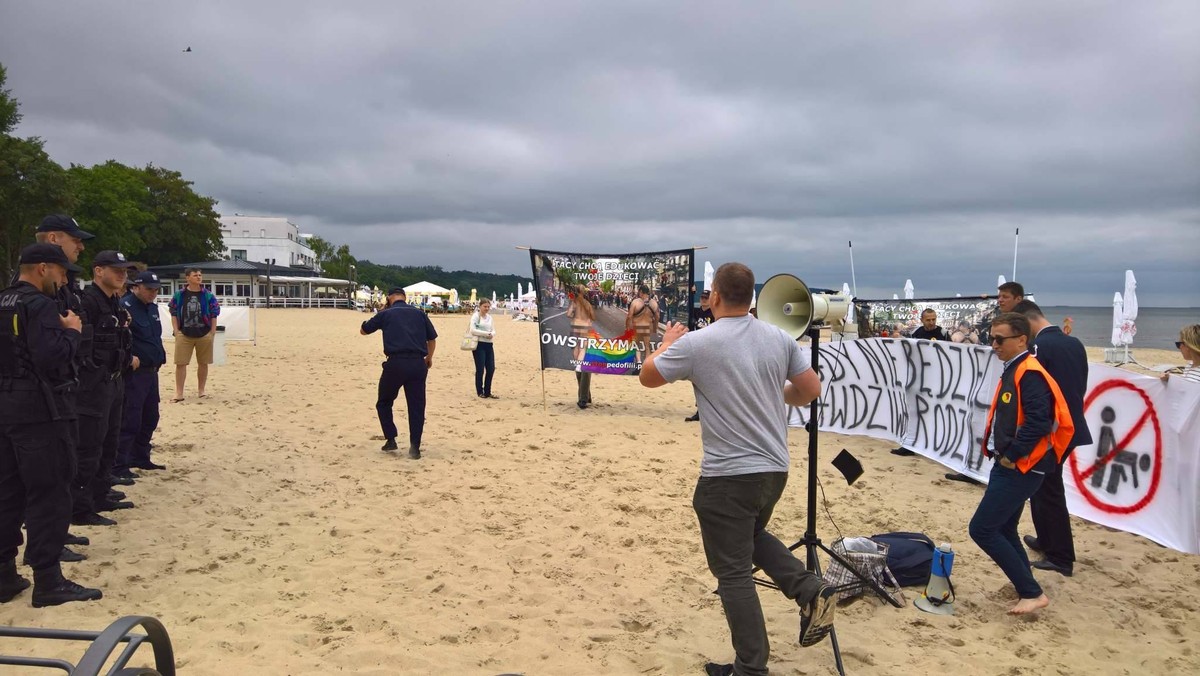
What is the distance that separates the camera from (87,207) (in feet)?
146

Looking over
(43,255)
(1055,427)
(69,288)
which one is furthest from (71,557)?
(1055,427)

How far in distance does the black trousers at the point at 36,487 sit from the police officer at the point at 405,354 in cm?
351

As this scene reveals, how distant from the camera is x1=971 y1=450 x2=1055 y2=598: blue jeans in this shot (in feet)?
13.1

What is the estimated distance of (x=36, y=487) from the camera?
3977 millimetres

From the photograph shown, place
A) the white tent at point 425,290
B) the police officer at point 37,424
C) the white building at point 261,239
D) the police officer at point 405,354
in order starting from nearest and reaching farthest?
the police officer at point 37,424, the police officer at point 405,354, the white tent at point 425,290, the white building at point 261,239

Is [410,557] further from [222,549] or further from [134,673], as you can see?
[134,673]

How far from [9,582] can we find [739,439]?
14.1ft

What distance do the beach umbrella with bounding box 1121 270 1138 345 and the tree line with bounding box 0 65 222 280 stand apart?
42.6m

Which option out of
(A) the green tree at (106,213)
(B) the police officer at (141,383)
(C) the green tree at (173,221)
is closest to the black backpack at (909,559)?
(B) the police officer at (141,383)

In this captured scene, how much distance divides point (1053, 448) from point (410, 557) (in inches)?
165

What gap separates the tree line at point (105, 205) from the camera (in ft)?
100

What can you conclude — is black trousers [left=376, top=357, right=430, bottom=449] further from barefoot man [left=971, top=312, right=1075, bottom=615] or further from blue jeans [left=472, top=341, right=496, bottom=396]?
barefoot man [left=971, top=312, right=1075, bottom=615]

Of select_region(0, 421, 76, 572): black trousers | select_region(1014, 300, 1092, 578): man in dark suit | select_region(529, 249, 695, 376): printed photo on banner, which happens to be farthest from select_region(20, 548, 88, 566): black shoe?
select_region(529, 249, 695, 376): printed photo on banner

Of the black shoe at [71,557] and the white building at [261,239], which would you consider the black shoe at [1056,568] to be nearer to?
the black shoe at [71,557]
